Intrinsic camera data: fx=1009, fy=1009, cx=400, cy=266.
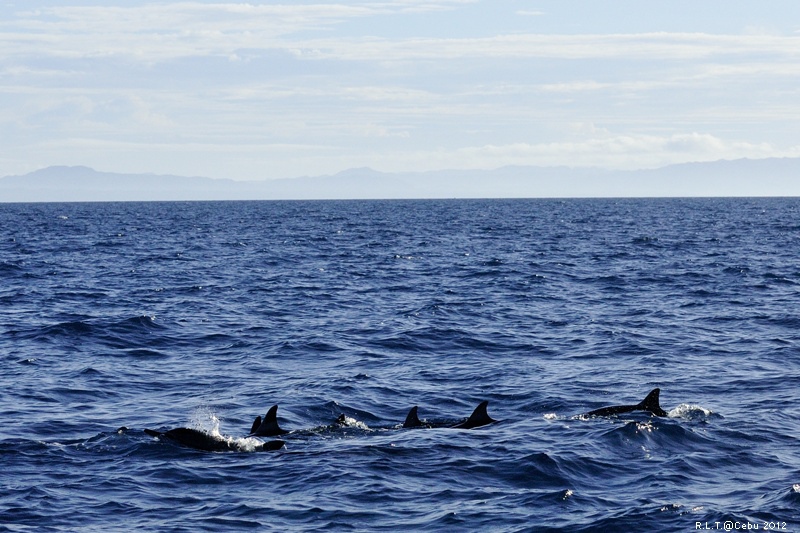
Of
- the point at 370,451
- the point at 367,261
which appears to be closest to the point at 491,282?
the point at 367,261

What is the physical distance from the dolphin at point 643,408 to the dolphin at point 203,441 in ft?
23.4

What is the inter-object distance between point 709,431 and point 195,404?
1147 centimetres

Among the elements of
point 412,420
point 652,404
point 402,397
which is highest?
point 652,404

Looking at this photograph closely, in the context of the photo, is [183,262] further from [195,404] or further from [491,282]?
[195,404]

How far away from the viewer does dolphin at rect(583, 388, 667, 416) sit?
21.8 m

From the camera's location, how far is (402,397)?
81.7 ft

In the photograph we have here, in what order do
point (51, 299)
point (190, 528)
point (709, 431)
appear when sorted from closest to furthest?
point (190, 528)
point (709, 431)
point (51, 299)

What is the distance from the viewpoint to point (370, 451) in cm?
1906

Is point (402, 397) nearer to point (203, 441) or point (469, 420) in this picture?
point (469, 420)

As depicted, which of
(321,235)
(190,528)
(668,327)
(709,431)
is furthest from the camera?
(321,235)

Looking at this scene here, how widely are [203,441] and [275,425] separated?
1643 millimetres

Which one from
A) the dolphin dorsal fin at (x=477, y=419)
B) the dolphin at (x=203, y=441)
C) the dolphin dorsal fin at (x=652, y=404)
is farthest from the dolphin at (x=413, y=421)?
the dolphin dorsal fin at (x=652, y=404)

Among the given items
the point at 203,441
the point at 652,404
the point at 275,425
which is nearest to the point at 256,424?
the point at 275,425

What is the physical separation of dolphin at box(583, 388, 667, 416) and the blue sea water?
0.44 metres
